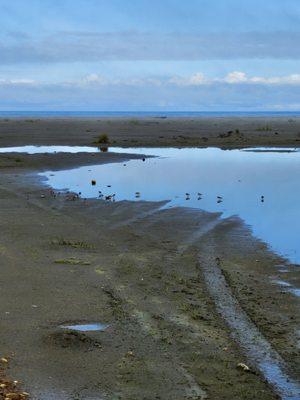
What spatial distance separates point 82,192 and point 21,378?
15.6m

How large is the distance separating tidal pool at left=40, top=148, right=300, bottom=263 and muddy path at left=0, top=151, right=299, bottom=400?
1.34m

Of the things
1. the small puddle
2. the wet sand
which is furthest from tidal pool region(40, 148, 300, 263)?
the small puddle

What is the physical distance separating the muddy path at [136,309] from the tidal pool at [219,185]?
134cm

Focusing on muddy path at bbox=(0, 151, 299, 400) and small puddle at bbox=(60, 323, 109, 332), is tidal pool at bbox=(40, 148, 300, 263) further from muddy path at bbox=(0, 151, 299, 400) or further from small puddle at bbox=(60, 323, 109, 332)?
small puddle at bbox=(60, 323, 109, 332)

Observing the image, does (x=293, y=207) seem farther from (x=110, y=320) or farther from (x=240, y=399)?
(x=240, y=399)

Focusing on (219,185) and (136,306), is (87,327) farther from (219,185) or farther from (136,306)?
(219,185)

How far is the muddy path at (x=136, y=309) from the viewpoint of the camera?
6.54 m

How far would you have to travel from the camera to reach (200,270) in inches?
446

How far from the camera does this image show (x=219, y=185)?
24.2 meters

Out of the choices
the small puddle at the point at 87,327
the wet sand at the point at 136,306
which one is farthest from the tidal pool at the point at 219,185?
the small puddle at the point at 87,327

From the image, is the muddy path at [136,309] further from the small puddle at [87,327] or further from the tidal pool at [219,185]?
the tidal pool at [219,185]

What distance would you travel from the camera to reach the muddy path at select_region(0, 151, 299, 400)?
21.5 ft

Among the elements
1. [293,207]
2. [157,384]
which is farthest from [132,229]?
[157,384]

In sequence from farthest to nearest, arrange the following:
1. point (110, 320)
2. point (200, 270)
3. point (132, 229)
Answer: point (132, 229) → point (200, 270) → point (110, 320)
